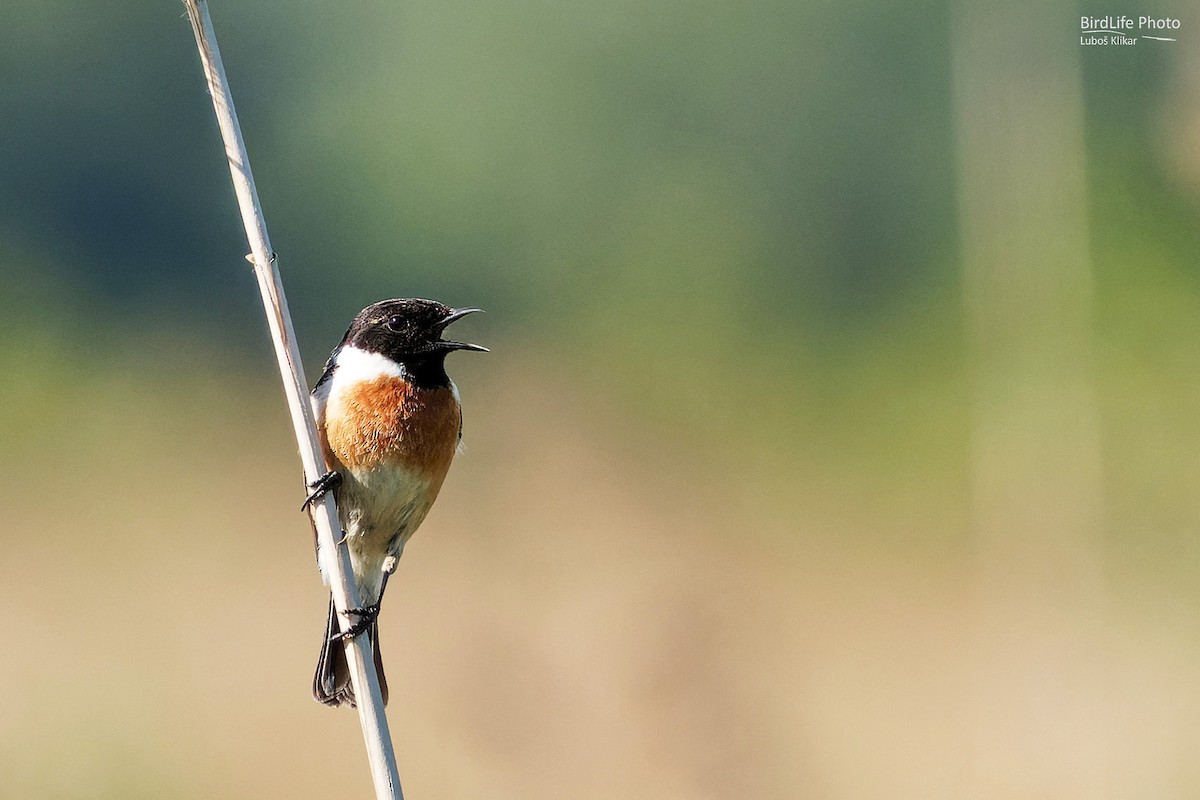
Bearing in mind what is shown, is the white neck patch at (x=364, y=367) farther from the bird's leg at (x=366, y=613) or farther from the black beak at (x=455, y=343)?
the bird's leg at (x=366, y=613)

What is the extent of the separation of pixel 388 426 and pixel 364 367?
0.24 meters

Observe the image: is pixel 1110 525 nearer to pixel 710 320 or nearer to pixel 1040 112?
pixel 1040 112

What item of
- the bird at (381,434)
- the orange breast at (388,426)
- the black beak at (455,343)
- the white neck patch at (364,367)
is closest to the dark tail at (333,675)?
the bird at (381,434)

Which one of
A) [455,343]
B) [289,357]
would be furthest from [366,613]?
[455,343]

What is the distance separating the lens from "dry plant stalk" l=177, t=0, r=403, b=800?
7.87 ft

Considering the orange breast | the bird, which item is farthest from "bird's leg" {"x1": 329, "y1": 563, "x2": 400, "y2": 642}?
the orange breast

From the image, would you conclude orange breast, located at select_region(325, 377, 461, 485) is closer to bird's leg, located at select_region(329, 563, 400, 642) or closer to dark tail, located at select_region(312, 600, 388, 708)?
bird's leg, located at select_region(329, 563, 400, 642)

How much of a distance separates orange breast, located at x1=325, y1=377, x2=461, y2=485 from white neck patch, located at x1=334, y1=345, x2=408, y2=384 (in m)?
0.03

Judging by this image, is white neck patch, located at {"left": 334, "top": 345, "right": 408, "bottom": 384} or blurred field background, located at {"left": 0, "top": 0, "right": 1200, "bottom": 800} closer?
white neck patch, located at {"left": 334, "top": 345, "right": 408, "bottom": 384}

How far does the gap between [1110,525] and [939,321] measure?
3157mm

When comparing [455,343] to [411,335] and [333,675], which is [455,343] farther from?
[333,675]

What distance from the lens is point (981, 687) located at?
20.7 feet

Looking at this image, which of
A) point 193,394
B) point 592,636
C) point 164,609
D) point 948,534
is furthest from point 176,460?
point 948,534

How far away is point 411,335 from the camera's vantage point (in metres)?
3.61
